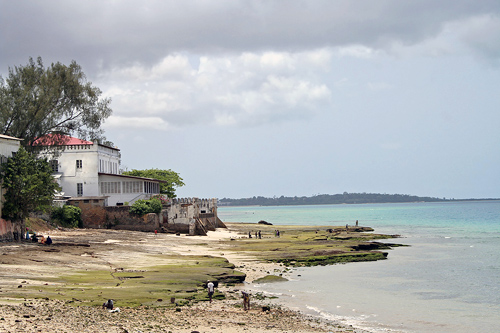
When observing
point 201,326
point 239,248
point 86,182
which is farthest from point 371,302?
point 86,182

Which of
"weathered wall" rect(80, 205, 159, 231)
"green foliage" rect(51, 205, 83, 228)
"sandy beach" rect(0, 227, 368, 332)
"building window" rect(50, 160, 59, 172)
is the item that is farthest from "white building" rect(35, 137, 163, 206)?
"sandy beach" rect(0, 227, 368, 332)

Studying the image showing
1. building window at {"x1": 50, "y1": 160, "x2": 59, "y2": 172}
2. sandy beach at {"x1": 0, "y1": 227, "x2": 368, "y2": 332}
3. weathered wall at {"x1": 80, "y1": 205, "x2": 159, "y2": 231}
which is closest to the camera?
sandy beach at {"x1": 0, "y1": 227, "x2": 368, "y2": 332}

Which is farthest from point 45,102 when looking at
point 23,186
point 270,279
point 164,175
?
point 164,175

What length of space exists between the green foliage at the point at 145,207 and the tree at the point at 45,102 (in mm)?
11027

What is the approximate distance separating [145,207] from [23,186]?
2234cm

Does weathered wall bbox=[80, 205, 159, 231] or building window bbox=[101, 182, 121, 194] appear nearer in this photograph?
weathered wall bbox=[80, 205, 159, 231]

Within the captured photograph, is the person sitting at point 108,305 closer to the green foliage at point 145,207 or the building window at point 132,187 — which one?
the green foliage at point 145,207

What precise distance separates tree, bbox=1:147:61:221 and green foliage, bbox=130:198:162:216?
19.9 m

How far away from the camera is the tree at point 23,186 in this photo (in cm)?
4288

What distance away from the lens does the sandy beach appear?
64.1 feet

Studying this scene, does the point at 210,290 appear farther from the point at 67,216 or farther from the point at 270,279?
the point at 67,216

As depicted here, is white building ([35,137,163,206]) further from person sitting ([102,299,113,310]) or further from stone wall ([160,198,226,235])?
person sitting ([102,299,113,310])

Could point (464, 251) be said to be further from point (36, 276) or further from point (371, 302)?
point (36, 276)

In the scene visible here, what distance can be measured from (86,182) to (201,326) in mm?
51370
